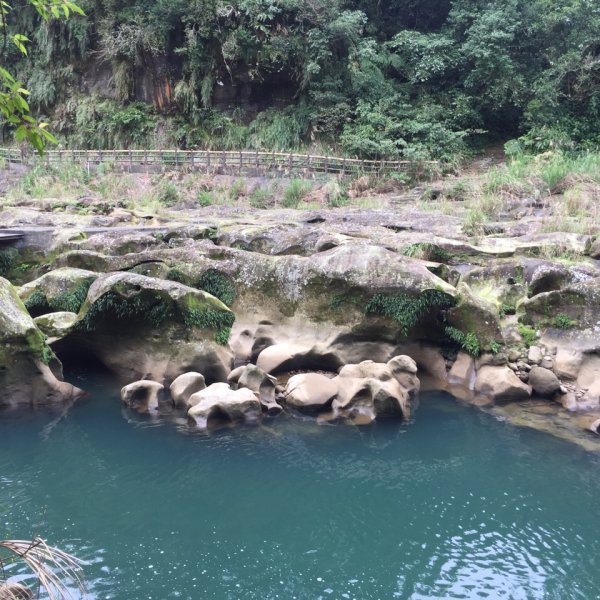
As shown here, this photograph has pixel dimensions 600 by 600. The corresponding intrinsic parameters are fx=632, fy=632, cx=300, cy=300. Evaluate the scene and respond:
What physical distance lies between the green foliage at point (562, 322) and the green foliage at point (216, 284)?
5.27 m

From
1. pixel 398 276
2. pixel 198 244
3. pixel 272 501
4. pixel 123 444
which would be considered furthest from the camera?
pixel 198 244

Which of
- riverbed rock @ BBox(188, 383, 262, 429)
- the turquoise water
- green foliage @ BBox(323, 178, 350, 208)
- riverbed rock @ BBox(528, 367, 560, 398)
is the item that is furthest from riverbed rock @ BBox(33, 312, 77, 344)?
green foliage @ BBox(323, 178, 350, 208)

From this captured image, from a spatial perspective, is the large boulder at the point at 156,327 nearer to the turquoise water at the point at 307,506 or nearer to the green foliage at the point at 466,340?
the turquoise water at the point at 307,506

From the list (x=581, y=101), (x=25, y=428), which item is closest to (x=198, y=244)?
(x=25, y=428)

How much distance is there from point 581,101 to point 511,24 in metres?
3.86

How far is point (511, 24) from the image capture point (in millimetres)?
23203

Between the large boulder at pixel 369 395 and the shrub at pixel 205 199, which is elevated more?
the shrub at pixel 205 199

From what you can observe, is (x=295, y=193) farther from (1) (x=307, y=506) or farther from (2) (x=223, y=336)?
(1) (x=307, y=506)

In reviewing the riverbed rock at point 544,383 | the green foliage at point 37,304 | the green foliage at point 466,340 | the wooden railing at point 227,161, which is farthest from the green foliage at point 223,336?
the wooden railing at point 227,161

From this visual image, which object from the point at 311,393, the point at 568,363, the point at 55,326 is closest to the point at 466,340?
the point at 568,363

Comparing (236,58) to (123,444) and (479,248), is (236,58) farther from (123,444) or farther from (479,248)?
(123,444)

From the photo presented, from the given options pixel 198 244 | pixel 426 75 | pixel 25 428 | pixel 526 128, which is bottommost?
pixel 25 428

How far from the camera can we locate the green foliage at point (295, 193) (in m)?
20.1

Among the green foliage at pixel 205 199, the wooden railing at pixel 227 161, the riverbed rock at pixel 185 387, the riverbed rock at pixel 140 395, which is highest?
the wooden railing at pixel 227 161
